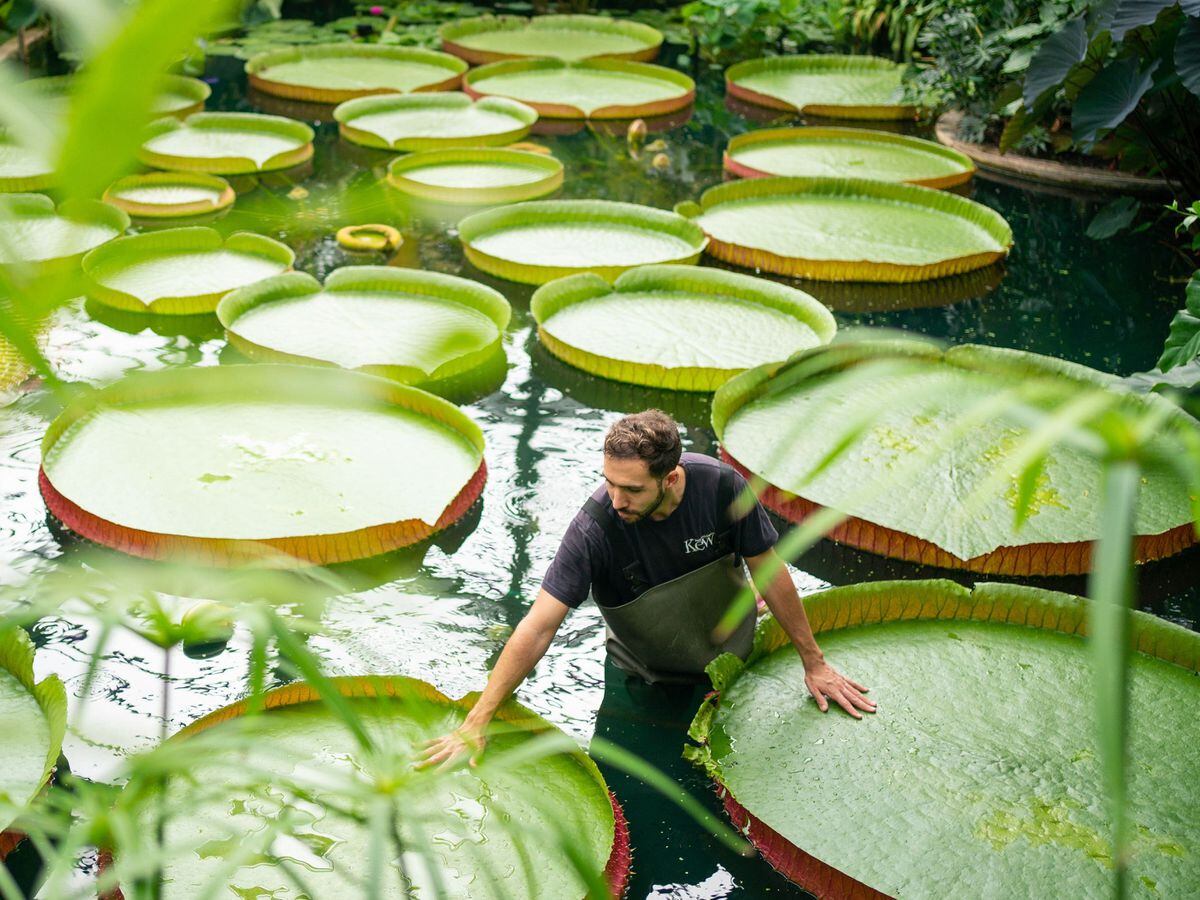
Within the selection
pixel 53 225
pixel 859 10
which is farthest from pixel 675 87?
pixel 53 225

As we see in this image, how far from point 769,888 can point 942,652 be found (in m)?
0.87

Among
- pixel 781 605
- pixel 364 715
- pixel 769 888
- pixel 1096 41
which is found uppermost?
pixel 1096 41

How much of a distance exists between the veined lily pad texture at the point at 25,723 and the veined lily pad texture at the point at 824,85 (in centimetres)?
686

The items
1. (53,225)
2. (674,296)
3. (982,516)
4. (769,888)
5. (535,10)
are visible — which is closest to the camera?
(769,888)

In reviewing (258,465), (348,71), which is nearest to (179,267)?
(258,465)

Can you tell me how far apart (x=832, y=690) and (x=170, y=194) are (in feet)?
16.6

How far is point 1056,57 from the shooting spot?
5.78 m

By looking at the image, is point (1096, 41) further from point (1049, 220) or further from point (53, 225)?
point (53, 225)

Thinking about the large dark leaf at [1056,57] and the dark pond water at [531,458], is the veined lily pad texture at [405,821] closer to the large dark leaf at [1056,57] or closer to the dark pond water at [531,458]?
the dark pond water at [531,458]

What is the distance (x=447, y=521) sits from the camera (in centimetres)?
389

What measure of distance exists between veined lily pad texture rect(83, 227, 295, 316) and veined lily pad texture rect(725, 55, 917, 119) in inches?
170

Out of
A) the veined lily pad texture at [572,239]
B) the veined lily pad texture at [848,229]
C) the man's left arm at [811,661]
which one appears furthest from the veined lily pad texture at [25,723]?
the veined lily pad texture at [848,229]

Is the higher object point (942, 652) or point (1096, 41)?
point (1096, 41)

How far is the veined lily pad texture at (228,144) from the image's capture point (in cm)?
689
